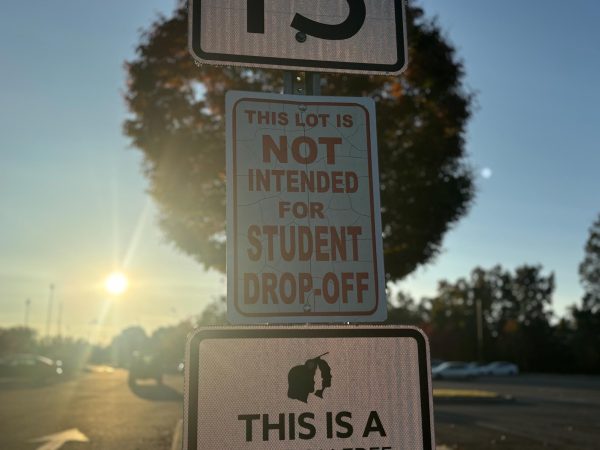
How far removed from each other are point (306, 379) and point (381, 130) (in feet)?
38.8

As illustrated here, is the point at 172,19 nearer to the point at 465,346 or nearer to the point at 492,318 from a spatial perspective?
the point at 465,346

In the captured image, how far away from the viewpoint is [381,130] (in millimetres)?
13148

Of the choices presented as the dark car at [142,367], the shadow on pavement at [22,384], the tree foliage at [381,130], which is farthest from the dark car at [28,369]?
the tree foliage at [381,130]

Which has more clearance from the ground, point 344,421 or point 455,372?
point 344,421

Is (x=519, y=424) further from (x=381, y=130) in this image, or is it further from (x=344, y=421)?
(x=344, y=421)

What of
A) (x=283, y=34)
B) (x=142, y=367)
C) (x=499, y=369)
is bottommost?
(x=499, y=369)

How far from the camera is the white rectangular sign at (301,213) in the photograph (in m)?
1.72

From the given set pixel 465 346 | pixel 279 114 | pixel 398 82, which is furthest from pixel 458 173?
pixel 465 346

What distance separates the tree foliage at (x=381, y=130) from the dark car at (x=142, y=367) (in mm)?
19264

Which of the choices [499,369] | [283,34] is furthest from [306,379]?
[499,369]

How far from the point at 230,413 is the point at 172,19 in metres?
13.1

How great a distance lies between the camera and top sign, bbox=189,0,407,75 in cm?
202

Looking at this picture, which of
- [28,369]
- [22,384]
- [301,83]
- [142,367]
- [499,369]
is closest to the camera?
[301,83]

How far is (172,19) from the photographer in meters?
13.6
